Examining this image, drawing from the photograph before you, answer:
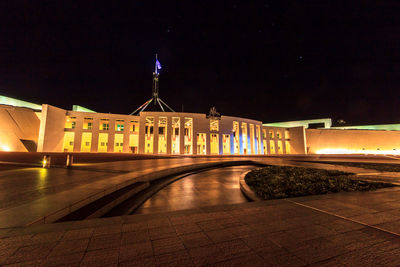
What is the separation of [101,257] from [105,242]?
1.26ft

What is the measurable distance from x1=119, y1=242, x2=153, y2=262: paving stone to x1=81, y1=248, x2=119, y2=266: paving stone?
0.23ft

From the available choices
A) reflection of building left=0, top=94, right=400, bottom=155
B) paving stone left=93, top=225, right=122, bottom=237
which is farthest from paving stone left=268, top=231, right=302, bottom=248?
reflection of building left=0, top=94, right=400, bottom=155

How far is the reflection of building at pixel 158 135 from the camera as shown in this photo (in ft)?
88.9

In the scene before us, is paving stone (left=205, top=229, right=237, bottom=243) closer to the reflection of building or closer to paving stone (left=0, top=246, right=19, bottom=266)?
paving stone (left=0, top=246, right=19, bottom=266)

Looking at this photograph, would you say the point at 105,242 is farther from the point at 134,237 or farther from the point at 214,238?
the point at 214,238

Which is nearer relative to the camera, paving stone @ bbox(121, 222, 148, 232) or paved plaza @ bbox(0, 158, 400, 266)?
paved plaza @ bbox(0, 158, 400, 266)

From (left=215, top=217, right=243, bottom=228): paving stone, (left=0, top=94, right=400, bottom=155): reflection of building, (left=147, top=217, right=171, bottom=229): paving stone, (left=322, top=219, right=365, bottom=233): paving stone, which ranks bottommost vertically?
(left=322, top=219, right=365, bottom=233): paving stone

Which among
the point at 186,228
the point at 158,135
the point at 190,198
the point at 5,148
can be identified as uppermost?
the point at 158,135

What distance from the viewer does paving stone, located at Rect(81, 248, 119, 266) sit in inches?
73.2

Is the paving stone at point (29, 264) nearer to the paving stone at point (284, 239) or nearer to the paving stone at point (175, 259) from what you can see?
the paving stone at point (175, 259)

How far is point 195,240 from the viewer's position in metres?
2.40

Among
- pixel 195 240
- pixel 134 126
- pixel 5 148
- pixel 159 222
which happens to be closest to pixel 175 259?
pixel 195 240

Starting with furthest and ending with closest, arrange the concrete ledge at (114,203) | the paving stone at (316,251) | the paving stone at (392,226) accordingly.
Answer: the concrete ledge at (114,203) → the paving stone at (392,226) → the paving stone at (316,251)

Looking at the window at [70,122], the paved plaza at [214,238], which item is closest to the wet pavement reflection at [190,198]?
the paved plaza at [214,238]
